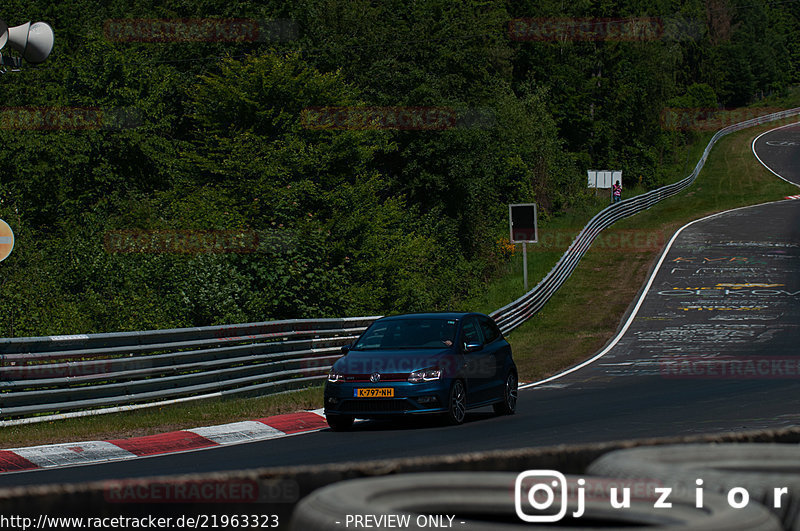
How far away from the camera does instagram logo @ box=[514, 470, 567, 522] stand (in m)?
3.41

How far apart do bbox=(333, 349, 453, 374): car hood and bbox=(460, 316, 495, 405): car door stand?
441mm

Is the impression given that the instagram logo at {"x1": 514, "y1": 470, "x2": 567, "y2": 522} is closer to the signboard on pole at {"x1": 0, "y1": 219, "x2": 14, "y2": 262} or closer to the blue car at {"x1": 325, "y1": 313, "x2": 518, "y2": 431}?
the signboard on pole at {"x1": 0, "y1": 219, "x2": 14, "y2": 262}

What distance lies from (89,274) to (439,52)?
42746 millimetres

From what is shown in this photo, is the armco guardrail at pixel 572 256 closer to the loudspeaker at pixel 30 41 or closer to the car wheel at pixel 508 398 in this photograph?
the car wheel at pixel 508 398

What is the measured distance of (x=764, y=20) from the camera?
544ft

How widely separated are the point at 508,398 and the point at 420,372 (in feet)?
7.59

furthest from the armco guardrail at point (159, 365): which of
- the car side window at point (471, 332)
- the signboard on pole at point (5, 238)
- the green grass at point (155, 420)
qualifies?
the car side window at point (471, 332)

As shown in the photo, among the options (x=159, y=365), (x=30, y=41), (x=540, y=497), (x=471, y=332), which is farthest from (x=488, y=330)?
(x=540, y=497)

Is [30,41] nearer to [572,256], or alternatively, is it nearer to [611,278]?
[611,278]

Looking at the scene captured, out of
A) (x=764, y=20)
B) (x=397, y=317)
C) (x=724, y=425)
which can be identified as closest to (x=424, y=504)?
(x=724, y=425)

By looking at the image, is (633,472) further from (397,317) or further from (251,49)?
(251,49)

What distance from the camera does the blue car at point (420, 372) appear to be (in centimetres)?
1512

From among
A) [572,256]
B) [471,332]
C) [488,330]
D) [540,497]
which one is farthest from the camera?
[572,256]

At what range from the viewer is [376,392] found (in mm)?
15125
